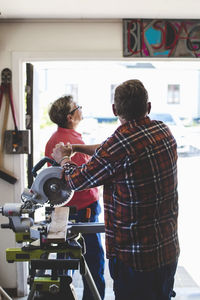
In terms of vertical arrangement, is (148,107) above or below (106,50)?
below

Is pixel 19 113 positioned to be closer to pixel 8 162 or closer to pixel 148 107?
pixel 8 162

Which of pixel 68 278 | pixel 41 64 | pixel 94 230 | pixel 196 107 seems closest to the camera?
pixel 68 278

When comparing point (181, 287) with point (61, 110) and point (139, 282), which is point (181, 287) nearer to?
point (139, 282)

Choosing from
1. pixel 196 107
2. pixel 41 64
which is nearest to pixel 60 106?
pixel 41 64

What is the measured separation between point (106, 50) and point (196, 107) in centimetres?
881

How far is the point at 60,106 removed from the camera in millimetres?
2258

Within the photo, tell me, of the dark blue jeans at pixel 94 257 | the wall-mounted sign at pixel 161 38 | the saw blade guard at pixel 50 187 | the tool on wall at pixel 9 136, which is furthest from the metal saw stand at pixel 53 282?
the wall-mounted sign at pixel 161 38

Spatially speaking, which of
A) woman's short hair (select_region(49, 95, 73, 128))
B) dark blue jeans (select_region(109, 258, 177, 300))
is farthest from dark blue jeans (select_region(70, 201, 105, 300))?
dark blue jeans (select_region(109, 258, 177, 300))

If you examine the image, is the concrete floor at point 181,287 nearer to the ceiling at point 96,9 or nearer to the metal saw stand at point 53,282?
the metal saw stand at point 53,282

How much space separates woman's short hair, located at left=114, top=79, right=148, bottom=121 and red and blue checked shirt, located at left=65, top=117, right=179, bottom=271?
4 cm

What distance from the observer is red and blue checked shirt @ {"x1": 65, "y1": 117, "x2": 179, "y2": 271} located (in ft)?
4.37

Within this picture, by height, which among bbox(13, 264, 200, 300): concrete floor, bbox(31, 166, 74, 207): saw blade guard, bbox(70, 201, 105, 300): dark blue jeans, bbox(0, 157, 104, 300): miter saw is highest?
bbox(31, 166, 74, 207): saw blade guard

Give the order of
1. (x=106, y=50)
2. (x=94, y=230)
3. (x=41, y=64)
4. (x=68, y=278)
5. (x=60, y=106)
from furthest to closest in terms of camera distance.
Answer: (x=41, y=64) → (x=106, y=50) → (x=60, y=106) → (x=94, y=230) → (x=68, y=278)

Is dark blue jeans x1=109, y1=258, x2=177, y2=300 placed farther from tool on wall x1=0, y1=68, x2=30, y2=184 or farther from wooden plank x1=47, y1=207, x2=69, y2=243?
tool on wall x1=0, y1=68, x2=30, y2=184
